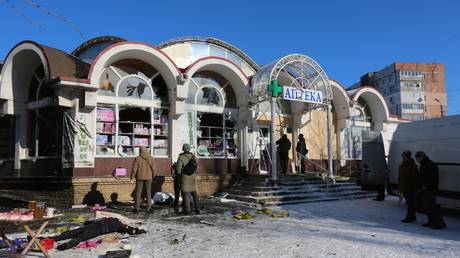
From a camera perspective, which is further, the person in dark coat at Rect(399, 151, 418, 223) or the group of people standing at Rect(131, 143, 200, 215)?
the group of people standing at Rect(131, 143, 200, 215)

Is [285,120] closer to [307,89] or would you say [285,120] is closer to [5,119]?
[307,89]

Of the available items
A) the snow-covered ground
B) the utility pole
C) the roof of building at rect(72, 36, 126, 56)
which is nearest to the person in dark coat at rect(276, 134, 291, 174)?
the utility pole

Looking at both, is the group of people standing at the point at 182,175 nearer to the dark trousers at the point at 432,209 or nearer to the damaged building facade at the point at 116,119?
the damaged building facade at the point at 116,119

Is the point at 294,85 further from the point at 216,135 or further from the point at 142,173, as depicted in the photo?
the point at 142,173

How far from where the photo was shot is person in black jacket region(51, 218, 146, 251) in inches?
261

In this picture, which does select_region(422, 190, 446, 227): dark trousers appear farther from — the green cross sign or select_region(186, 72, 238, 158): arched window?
select_region(186, 72, 238, 158): arched window

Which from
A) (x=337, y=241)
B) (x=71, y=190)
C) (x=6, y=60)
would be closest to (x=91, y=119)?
(x=71, y=190)

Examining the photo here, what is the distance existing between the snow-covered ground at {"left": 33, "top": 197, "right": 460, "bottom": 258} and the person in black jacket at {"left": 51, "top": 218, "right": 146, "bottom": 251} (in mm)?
214

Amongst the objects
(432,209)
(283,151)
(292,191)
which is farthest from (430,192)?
(283,151)

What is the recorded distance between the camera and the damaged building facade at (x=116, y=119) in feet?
42.7

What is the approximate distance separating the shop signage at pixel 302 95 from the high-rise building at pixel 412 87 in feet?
212

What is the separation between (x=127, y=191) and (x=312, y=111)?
9.43m

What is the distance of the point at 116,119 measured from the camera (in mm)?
13852

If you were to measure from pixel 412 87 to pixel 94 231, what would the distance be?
273 feet
